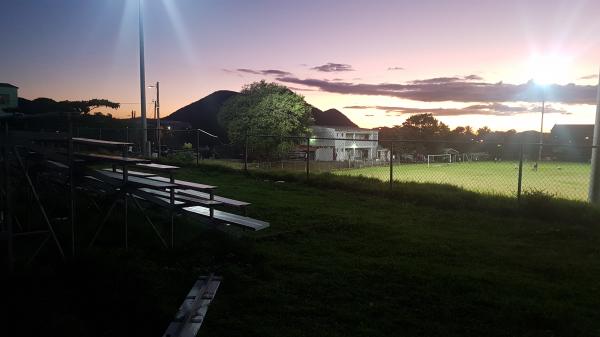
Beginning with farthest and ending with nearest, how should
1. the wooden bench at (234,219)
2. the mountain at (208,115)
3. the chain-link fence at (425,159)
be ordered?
the mountain at (208,115)
the chain-link fence at (425,159)
the wooden bench at (234,219)

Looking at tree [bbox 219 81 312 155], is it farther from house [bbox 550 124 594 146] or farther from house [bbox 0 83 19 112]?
house [bbox 550 124 594 146]

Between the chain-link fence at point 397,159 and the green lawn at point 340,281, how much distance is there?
16.7 ft

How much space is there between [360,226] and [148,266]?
13.1 feet

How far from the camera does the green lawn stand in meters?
3.68

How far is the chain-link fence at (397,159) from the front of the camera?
2295 centimetres

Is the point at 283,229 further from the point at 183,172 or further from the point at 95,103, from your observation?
the point at 95,103

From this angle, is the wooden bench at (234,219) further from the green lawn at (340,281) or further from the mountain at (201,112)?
the mountain at (201,112)

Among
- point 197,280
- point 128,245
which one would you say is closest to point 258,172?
point 128,245

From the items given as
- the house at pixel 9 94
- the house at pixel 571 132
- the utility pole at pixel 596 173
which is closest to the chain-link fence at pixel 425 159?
the house at pixel 571 132

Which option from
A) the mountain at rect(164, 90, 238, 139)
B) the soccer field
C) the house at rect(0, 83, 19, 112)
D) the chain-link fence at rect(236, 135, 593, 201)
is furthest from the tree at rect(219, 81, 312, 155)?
the mountain at rect(164, 90, 238, 139)

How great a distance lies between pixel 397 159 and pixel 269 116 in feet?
78.3

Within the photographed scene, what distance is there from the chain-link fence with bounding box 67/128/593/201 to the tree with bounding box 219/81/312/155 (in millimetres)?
241

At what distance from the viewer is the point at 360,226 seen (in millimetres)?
7840

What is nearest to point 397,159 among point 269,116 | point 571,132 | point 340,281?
point 269,116
